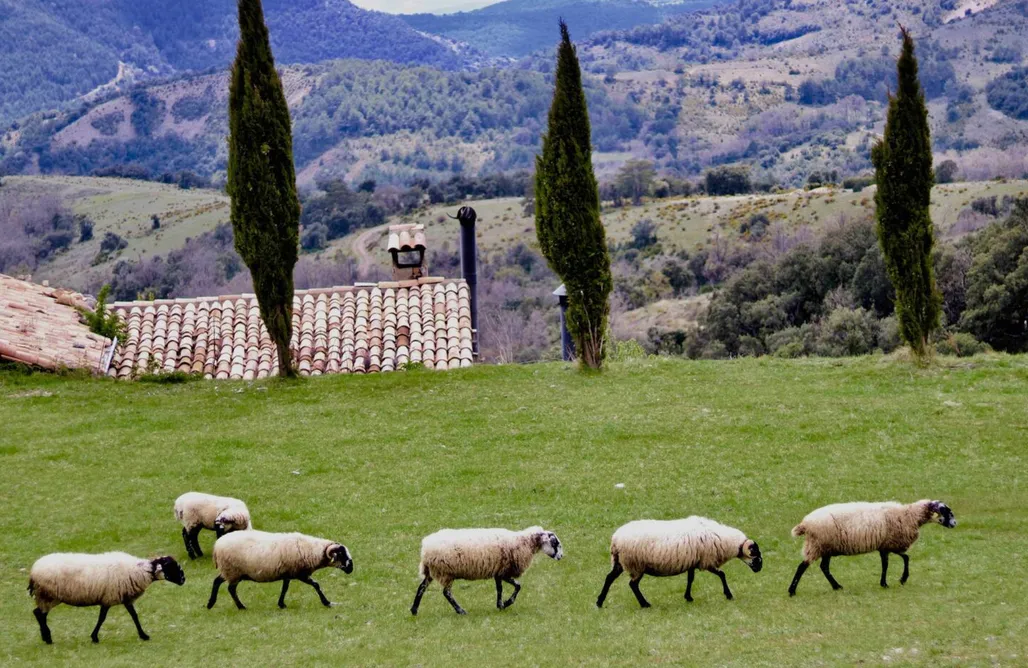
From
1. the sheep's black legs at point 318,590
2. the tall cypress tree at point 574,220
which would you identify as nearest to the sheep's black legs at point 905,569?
the sheep's black legs at point 318,590

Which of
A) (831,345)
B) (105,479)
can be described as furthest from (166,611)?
(831,345)

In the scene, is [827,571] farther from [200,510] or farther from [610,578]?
[200,510]

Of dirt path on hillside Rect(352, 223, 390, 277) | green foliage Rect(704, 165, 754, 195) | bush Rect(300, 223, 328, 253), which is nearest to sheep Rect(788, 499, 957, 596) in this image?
dirt path on hillside Rect(352, 223, 390, 277)

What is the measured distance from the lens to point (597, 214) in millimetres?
28281

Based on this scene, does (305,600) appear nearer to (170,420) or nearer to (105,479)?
(105,479)

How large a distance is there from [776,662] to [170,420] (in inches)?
638

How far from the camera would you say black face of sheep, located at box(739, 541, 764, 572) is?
13.2 meters

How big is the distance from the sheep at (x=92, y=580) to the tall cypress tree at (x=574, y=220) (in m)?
16.0

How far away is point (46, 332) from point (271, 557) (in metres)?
Result: 18.5

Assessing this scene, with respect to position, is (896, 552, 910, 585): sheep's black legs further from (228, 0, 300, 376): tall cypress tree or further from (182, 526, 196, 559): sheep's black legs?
(228, 0, 300, 376): tall cypress tree

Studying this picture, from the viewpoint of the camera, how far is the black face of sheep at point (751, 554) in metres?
13.2

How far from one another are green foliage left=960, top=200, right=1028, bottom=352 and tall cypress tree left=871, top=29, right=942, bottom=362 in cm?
1528

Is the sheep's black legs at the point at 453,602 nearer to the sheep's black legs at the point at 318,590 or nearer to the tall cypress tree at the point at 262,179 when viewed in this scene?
the sheep's black legs at the point at 318,590

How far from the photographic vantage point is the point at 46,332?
29.6m
